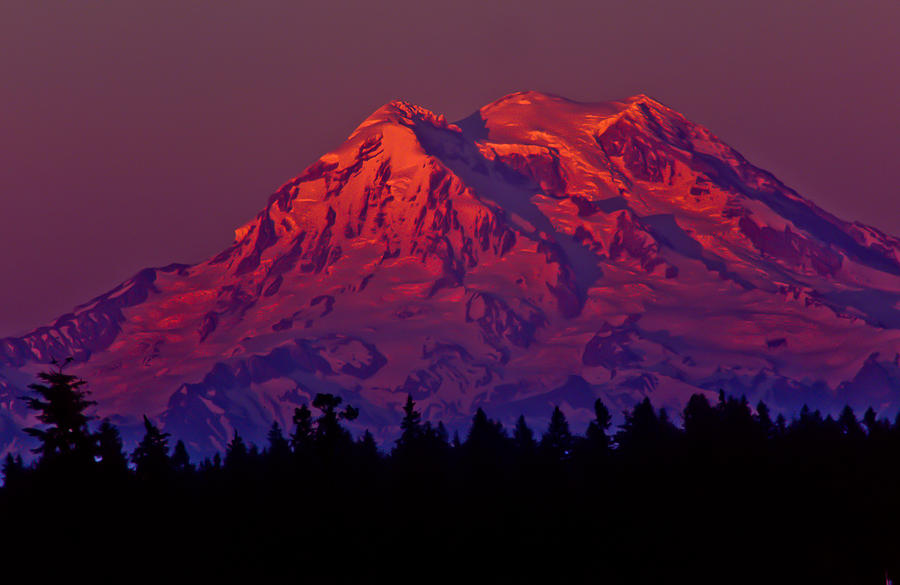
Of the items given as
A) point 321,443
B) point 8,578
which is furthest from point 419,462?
point 8,578

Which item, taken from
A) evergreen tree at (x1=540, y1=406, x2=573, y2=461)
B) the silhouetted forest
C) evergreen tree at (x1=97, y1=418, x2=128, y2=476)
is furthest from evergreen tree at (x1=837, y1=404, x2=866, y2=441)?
evergreen tree at (x1=97, y1=418, x2=128, y2=476)

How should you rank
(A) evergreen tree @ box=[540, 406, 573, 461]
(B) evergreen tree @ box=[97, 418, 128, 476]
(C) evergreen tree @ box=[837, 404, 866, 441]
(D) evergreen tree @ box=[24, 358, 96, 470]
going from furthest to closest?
(C) evergreen tree @ box=[837, 404, 866, 441]
(A) evergreen tree @ box=[540, 406, 573, 461]
(B) evergreen tree @ box=[97, 418, 128, 476]
(D) evergreen tree @ box=[24, 358, 96, 470]

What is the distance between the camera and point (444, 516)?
97.8 m

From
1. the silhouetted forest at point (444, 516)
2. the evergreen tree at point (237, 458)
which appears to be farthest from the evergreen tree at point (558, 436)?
the silhouetted forest at point (444, 516)

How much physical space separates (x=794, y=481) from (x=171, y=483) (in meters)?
37.9

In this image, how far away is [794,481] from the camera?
356 feet

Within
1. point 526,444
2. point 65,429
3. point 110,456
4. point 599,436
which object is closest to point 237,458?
point 526,444

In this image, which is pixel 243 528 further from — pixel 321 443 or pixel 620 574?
pixel 620 574

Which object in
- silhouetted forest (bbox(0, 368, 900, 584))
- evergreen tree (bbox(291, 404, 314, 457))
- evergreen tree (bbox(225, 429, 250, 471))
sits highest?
evergreen tree (bbox(225, 429, 250, 471))

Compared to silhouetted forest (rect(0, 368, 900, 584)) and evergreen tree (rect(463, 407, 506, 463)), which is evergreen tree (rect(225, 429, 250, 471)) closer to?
silhouetted forest (rect(0, 368, 900, 584))

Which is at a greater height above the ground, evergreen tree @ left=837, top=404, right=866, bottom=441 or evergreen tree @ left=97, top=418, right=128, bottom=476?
evergreen tree @ left=837, top=404, right=866, bottom=441

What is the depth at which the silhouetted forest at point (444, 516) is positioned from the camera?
75750 mm

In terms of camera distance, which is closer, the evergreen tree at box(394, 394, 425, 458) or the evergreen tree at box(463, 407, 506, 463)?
the evergreen tree at box(394, 394, 425, 458)

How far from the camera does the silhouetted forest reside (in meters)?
75.8
